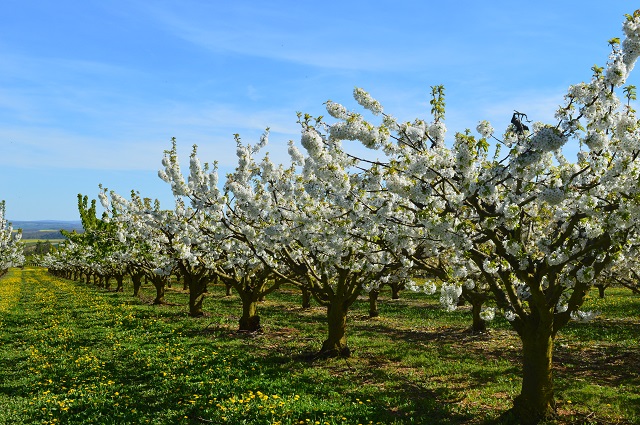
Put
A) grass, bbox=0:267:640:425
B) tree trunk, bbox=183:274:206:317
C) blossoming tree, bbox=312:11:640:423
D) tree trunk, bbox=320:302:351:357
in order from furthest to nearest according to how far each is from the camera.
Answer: tree trunk, bbox=183:274:206:317, tree trunk, bbox=320:302:351:357, grass, bbox=0:267:640:425, blossoming tree, bbox=312:11:640:423

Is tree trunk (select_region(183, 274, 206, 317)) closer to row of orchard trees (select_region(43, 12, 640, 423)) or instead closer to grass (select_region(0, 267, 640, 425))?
grass (select_region(0, 267, 640, 425))

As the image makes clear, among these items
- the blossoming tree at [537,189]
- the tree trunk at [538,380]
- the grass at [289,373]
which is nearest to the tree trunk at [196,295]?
the grass at [289,373]

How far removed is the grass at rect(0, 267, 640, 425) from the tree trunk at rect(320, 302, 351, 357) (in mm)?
679

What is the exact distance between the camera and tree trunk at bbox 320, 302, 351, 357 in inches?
653

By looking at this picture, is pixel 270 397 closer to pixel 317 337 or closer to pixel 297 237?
pixel 297 237

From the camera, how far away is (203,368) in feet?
48.6

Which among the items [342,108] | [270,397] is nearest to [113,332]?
[270,397]

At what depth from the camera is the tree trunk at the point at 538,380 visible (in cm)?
1012

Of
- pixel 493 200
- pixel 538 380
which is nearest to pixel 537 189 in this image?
pixel 493 200

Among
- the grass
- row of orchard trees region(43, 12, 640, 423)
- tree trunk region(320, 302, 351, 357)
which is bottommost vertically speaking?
the grass

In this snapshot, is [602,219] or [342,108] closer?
[602,219]

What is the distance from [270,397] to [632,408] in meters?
8.79

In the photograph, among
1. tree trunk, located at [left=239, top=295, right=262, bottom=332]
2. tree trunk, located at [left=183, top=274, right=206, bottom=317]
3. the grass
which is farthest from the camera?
tree trunk, located at [left=183, top=274, right=206, bottom=317]

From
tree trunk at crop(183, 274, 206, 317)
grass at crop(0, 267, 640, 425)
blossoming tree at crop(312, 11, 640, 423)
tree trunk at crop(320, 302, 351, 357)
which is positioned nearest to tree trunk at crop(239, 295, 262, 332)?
grass at crop(0, 267, 640, 425)
